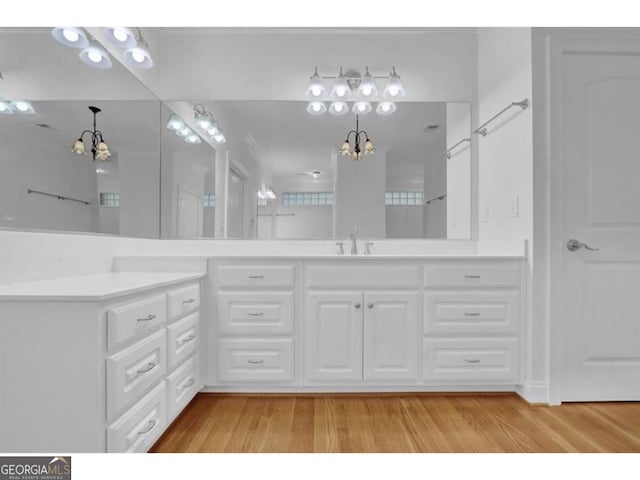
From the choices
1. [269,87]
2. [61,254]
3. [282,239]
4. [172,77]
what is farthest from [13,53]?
[282,239]

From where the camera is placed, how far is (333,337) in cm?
207

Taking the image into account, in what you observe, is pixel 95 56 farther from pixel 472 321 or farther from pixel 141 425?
pixel 472 321

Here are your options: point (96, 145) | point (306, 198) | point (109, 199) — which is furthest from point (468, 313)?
point (96, 145)

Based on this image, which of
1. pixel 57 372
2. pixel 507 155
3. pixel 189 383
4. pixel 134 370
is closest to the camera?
pixel 57 372

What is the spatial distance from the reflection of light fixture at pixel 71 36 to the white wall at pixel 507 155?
91.4 inches

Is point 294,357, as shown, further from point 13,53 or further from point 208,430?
point 13,53

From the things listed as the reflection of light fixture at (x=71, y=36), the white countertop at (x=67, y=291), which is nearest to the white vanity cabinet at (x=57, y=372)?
the white countertop at (x=67, y=291)

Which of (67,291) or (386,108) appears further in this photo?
(386,108)

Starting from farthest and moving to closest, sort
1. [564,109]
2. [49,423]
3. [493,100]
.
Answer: [493,100], [564,109], [49,423]

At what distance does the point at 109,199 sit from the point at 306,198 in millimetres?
1243

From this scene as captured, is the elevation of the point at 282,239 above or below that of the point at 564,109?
below

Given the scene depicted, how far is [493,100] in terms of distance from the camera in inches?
95.7

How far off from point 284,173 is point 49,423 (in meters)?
1.94

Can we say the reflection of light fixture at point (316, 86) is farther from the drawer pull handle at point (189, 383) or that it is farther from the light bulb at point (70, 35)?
the drawer pull handle at point (189, 383)
